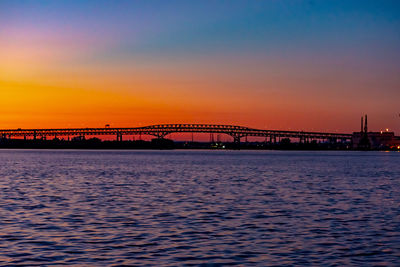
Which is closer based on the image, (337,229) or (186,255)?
(186,255)

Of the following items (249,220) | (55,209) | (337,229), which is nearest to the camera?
(337,229)

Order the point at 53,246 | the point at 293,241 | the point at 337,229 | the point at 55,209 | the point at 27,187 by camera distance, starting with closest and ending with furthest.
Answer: the point at 53,246 → the point at 293,241 → the point at 337,229 → the point at 55,209 → the point at 27,187

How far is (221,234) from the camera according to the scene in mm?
17531

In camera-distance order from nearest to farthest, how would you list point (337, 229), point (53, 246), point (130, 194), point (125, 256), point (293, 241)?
point (125, 256) < point (53, 246) < point (293, 241) < point (337, 229) < point (130, 194)

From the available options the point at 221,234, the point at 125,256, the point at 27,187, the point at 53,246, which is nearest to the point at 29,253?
the point at 53,246

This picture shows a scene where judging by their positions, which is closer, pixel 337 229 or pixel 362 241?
pixel 362 241

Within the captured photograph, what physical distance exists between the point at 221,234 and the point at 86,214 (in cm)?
628

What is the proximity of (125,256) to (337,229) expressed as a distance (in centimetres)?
711

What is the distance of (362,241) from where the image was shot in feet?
54.5

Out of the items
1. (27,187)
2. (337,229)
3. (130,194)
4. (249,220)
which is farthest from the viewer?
(27,187)

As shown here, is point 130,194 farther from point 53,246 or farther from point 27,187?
point 53,246

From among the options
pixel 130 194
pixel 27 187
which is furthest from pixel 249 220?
pixel 27 187

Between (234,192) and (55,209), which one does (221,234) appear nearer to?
(55,209)

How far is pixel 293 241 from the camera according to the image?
16516mm
